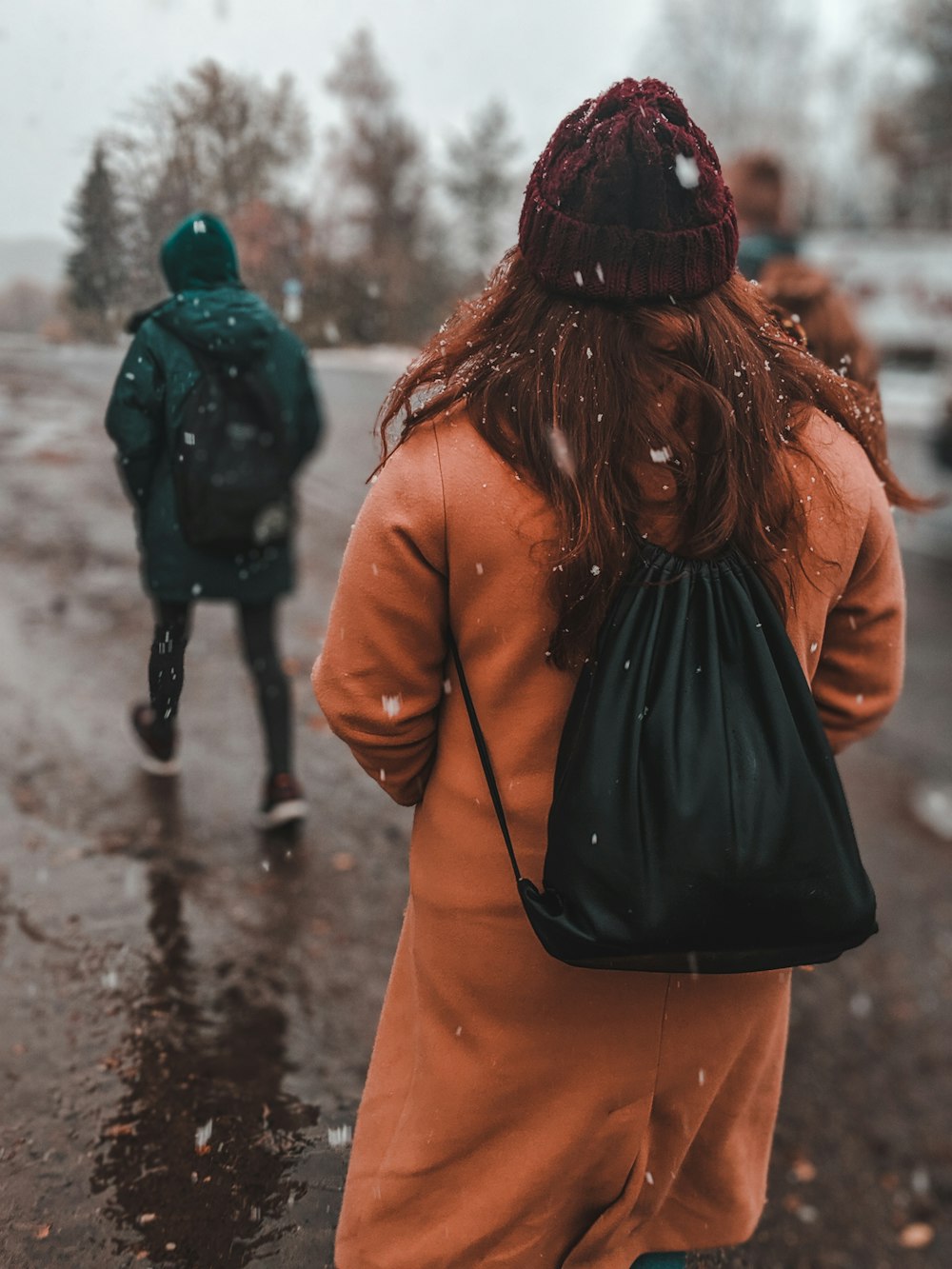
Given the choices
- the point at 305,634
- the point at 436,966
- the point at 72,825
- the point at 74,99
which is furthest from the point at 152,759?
the point at 436,966

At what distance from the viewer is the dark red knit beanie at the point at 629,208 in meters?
1.45

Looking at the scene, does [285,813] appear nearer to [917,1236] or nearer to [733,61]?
[917,1236]

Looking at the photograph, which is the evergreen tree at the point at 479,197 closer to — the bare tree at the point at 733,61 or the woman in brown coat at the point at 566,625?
the woman in brown coat at the point at 566,625

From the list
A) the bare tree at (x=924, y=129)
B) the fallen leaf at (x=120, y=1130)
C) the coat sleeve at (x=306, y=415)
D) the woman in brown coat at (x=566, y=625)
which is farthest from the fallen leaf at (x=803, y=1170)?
the bare tree at (x=924, y=129)

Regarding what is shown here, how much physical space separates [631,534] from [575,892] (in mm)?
477

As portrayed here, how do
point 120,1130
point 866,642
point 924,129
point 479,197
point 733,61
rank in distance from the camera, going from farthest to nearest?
point 733,61 → point 924,129 → point 479,197 → point 120,1130 → point 866,642

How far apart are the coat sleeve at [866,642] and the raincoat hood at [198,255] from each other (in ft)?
4.95

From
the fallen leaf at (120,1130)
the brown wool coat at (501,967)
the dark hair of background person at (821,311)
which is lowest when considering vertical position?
the fallen leaf at (120,1130)

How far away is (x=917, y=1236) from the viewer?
305cm

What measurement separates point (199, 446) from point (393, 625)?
5.04 ft

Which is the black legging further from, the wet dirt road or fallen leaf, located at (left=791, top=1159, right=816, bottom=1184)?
fallen leaf, located at (left=791, top=1159, right=816, bottom=1184)

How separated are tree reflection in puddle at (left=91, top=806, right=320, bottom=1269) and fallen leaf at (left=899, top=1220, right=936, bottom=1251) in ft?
5.38

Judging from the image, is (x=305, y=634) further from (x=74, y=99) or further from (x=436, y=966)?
(x=436, y=966)

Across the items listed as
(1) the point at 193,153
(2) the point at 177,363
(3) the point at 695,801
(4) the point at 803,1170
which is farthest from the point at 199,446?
(4) the point at 803,1170
